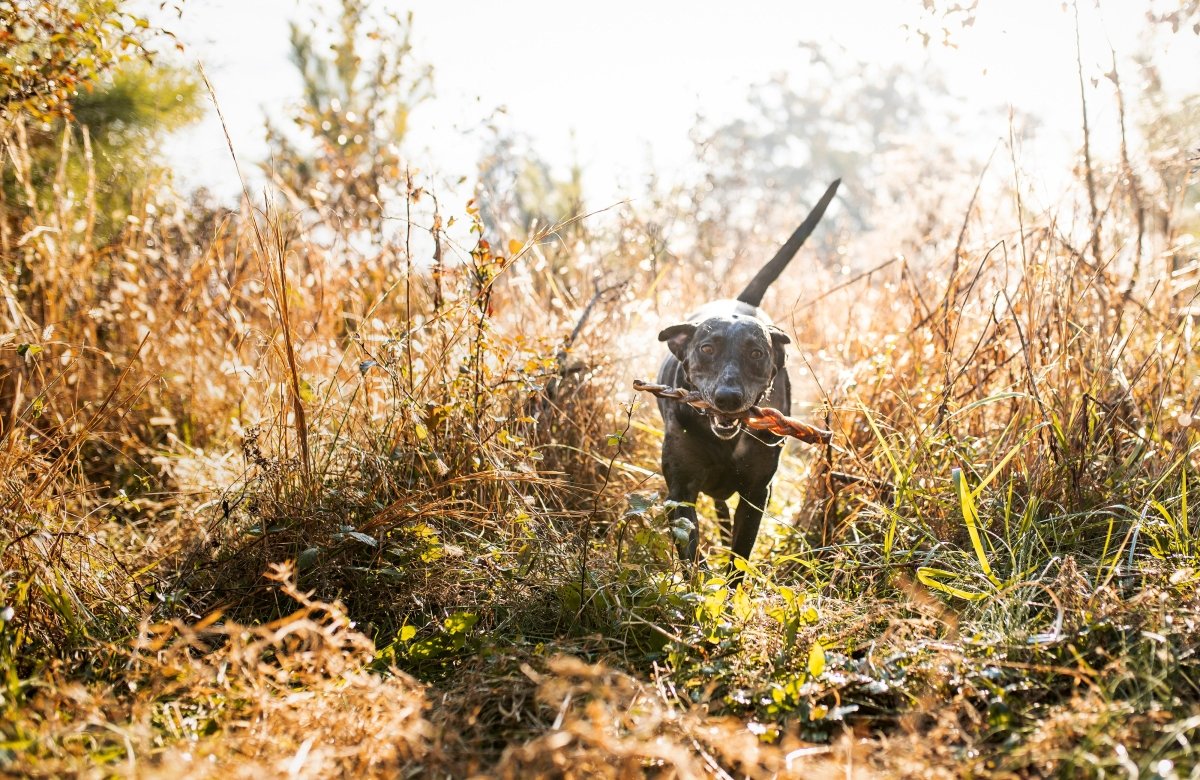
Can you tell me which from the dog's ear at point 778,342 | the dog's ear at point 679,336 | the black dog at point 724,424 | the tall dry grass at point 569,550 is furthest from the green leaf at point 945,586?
the dog's ear at point 679,336

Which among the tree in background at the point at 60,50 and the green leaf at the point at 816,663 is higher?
the tree in background at the point at 60,50

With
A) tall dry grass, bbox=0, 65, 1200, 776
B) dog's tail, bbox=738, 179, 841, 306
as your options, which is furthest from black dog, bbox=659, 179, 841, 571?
dog's tail, bbox=738, 179, 841, 306

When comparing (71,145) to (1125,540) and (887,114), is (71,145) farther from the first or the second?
(887,114)

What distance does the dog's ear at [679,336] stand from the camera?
10.3 feet

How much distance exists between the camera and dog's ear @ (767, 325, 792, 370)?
3129 millimetres

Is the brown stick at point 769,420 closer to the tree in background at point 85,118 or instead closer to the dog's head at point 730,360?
the dog's head at point 730,360

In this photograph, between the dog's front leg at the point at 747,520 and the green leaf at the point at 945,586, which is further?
the dog's front leg at the point at 747,520

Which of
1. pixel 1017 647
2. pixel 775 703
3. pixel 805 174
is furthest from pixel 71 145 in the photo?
pixel 805 174

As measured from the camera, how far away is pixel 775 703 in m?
2.04

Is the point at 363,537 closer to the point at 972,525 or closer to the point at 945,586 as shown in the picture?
the point at 945,586

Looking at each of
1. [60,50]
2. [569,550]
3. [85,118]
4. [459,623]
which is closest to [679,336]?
[569,550]

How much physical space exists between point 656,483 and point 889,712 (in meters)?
2.03

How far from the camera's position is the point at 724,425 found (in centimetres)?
290

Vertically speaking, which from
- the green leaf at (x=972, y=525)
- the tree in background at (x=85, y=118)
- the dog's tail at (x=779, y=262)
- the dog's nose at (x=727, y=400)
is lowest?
the green leaf at (x=972, y=525)
